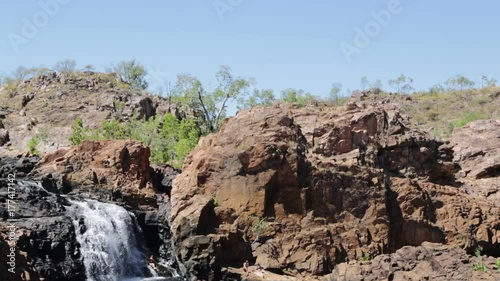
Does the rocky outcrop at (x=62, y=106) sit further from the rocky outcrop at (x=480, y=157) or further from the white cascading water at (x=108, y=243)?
the rocky outcrop at (x=480, y=157)

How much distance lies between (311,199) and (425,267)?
7.84 m

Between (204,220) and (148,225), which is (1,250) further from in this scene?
(148,225)

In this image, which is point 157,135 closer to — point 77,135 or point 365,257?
point 77,135

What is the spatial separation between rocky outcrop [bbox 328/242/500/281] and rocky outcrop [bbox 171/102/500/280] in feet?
13.3

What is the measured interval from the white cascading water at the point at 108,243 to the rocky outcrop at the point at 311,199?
2.92m

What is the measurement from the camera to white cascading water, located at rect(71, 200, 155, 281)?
27578 mm

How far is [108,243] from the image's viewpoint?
29.3m

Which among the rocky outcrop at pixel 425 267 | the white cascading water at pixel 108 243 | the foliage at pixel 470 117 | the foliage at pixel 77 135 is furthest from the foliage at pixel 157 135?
the foliage at pixel 470 117

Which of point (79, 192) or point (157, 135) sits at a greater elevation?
point (157, 135)

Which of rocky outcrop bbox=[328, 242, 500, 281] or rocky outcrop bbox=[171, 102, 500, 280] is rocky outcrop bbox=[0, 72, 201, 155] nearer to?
rocky outcrop bbox=[171, 102, 500, 280]

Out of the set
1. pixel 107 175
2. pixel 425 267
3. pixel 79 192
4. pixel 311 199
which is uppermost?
pixel 107 175

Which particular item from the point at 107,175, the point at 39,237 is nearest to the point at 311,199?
the point at 39,237

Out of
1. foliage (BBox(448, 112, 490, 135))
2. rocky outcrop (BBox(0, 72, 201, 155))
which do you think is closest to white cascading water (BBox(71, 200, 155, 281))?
rocky outcrop (BBox(0, 72, 201, 155))

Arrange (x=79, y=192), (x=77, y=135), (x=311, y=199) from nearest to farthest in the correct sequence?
(x=311, y=199), (x=79, y=192), (x=77, y=135)
